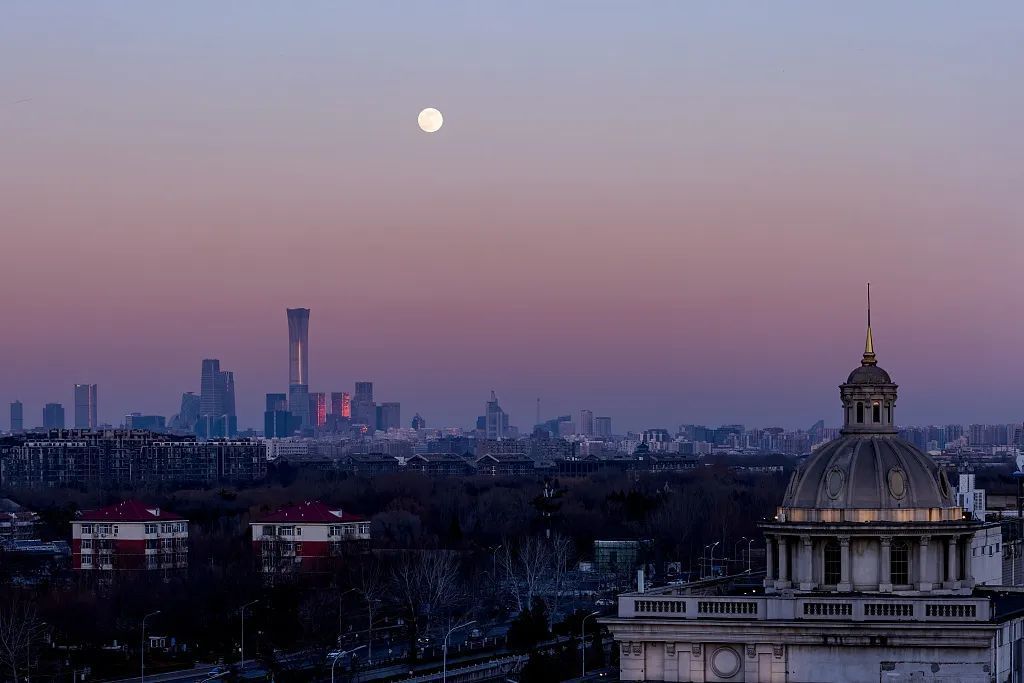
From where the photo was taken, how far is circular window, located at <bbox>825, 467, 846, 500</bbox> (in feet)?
149

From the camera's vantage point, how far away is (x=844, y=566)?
44.5 metres

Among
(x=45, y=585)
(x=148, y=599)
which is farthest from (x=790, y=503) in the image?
(x=45, y=585)

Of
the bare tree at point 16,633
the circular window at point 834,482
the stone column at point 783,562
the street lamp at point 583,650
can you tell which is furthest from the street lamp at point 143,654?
the circular window at point 834,482

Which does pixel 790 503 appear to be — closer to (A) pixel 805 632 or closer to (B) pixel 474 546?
(A) pixel 805 632

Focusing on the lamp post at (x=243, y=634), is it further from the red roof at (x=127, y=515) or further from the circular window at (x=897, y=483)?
the circular window at (x=897, y=483)

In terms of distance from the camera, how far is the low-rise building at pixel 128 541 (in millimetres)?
109938

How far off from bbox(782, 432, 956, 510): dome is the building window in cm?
85

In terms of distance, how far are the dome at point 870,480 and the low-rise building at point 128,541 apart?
66769 millimetres

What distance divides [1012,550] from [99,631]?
33993mm

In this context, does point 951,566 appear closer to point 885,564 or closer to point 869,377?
point 885,564

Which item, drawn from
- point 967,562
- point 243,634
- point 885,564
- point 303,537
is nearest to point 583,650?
point 243,634

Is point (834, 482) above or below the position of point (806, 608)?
above

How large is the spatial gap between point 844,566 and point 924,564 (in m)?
1.53

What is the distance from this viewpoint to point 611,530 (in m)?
129
